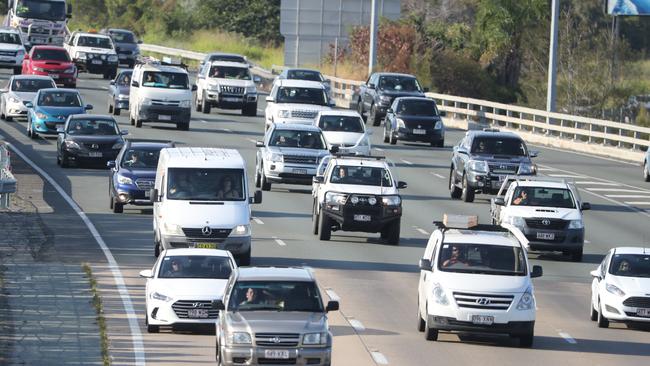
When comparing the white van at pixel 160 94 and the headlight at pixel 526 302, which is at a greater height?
the white van at pixel 160 94

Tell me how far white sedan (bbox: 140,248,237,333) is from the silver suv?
2.61m

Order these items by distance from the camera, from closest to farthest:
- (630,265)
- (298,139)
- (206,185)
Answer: (630,265)
(206,185)
(298,139)

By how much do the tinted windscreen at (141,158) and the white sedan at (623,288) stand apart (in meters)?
14.7

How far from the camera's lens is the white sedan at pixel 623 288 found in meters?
26.8

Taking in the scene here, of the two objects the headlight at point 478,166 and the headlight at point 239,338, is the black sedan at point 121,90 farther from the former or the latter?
the headlight at point 239,338

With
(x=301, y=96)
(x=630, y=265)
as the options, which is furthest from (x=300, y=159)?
(x=630, y=265)

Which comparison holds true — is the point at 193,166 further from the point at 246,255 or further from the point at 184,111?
the point at 184,111

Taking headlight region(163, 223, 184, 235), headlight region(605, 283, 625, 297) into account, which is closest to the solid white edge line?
headlight region(163, 223, 184, 235)

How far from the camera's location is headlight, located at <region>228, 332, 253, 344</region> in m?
20.5

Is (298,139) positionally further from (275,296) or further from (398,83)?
(275,296)

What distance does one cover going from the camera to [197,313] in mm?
24500

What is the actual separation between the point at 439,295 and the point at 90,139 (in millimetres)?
24734

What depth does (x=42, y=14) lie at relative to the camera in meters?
82.1

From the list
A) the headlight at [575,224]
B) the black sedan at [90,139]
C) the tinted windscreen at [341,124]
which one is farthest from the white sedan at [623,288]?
the black sedan at [90,139]
